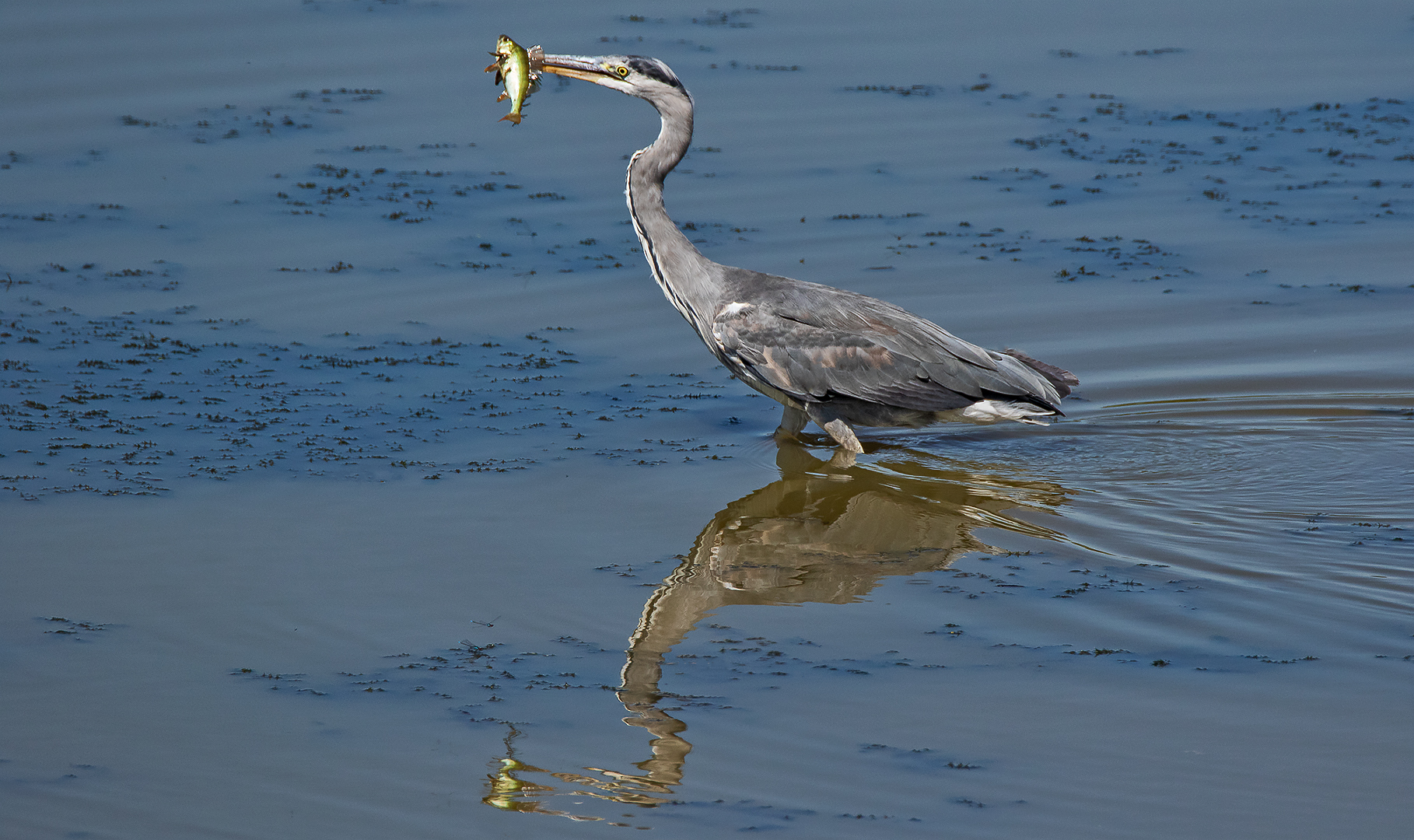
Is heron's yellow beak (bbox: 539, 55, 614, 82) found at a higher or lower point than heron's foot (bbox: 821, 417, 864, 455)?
higher

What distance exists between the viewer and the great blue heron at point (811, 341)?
7582 mm

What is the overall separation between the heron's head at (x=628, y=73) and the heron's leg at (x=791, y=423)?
5.68ft

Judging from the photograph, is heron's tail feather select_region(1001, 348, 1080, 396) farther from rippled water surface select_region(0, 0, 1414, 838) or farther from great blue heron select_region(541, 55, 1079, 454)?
rippled water surface select_region(0, 0, 1414, 838)

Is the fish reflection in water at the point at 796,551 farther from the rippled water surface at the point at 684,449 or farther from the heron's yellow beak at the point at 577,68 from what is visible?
the heron's yellow beak at the point at 577,68

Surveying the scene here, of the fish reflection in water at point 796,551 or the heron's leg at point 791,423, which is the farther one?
the heron's leg at point 791,423

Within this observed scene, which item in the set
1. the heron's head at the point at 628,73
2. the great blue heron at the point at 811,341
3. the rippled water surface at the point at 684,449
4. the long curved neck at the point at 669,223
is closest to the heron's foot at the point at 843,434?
the great blue heron at the point at 811,341

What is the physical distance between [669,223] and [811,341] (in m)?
0.95

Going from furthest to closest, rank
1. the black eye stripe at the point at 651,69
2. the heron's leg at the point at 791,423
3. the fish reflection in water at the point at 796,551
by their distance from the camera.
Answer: the heron's leg at the point at 791,423, the black eye stripe at the point at 651,69, the fish reflection in water at the point at 796,551

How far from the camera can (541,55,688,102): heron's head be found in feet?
25.0

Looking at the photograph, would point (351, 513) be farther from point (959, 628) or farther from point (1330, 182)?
point (1330, 182)

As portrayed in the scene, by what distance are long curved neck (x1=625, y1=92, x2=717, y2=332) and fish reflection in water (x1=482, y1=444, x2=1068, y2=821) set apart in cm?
96

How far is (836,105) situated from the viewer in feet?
42.9

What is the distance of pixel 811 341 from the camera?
7.59 metres

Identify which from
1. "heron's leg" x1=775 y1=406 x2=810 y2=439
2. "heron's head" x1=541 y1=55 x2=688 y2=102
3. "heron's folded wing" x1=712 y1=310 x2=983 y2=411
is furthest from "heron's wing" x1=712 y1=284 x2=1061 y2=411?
"heron's head" x1=541 y1=55 x2=688 y2=102
